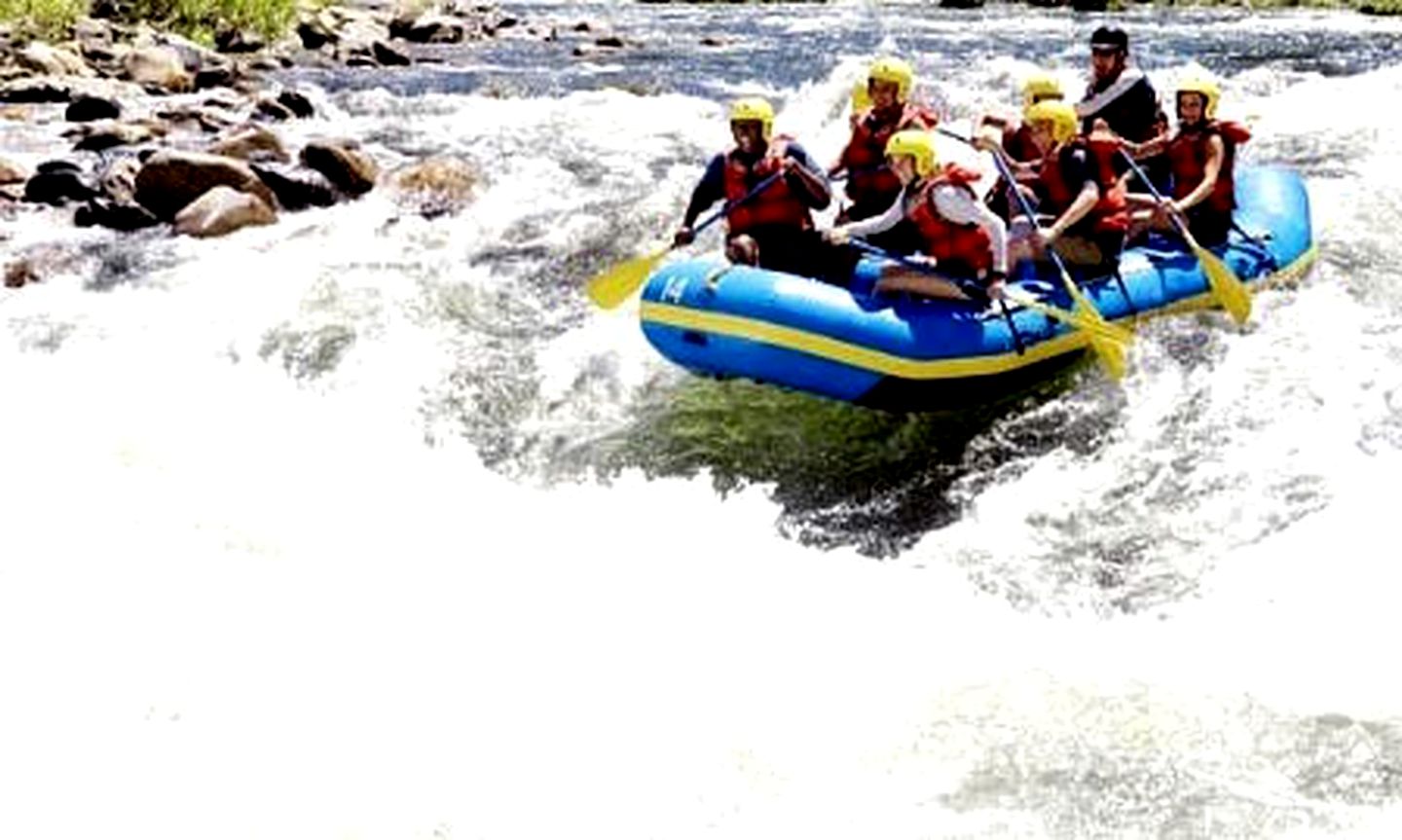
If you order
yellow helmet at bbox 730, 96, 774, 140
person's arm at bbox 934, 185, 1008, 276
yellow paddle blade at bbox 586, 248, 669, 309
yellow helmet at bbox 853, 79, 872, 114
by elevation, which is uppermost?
yellow helmet at bbox 730, 96, 774, 140

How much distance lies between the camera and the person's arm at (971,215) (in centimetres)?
726

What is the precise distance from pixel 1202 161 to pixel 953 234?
1955 millimetres

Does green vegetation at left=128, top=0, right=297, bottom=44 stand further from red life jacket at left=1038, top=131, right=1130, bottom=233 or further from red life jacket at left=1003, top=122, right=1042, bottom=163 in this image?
red life jacket at left=1038, top=131, right=1130, bottom=233

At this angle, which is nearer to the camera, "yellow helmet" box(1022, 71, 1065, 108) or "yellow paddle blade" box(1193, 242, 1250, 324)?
"yellow paddle blade" box(1193, 242, 1250, 324)

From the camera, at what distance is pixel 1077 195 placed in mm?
7891

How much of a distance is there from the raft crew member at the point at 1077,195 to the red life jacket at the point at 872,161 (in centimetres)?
66

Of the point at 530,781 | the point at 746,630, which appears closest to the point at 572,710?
the point at 530,781

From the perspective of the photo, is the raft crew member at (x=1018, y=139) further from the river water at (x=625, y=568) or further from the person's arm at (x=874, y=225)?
the river water at (x=625, y=568)

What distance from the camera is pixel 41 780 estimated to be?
4395 millimetres

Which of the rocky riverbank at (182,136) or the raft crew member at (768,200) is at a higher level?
the raft crew member at (768,200)

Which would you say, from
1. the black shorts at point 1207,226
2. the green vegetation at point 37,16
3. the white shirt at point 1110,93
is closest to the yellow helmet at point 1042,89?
the white shirt at point 1110,93

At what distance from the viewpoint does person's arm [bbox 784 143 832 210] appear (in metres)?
7.73

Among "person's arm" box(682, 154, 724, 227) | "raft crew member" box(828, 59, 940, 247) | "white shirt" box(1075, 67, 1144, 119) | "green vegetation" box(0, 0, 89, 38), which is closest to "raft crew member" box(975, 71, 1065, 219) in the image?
"white shirt" box(1075, 67, 1144, 119)

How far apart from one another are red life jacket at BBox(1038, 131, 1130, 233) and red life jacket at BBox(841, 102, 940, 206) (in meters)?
0.72
